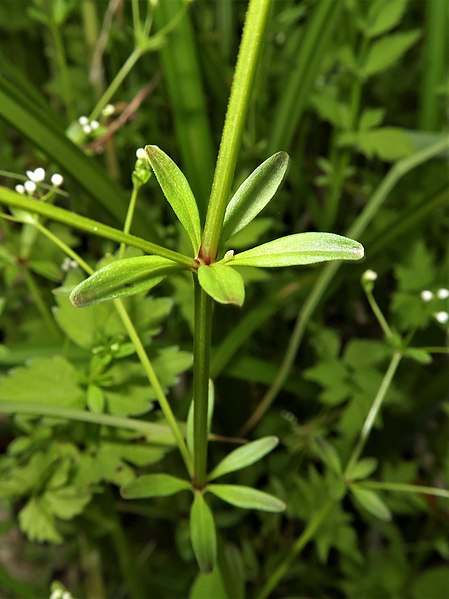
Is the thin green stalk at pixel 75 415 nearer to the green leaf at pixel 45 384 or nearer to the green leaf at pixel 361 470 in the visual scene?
the green leaf at pixel 45 384

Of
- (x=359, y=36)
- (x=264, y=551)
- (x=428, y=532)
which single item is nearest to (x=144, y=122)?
(x=359, y=36)

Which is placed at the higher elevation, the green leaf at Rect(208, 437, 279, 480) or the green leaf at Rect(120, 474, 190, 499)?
the green leaf at Rect(208, 437, 279, 480)

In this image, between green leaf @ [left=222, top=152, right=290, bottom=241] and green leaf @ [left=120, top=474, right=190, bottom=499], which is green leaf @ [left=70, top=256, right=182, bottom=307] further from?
green leaf @ [left=120, top=474, right=190, bottom=499]

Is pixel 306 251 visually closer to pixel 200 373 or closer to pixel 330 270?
pixel 200 373

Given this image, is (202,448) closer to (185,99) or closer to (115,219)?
(115,219)

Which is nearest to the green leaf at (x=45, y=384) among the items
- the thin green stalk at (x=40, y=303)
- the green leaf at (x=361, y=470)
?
the thin green stalk at (x=40, y=303)

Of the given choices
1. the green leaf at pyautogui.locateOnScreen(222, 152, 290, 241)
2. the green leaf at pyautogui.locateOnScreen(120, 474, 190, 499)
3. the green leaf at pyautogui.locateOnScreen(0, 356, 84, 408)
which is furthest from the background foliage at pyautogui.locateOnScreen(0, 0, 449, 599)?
the green leaf at pyautogui.locateOnScreen(222, 152, 290, 241)
